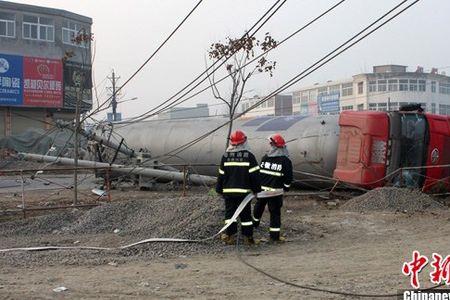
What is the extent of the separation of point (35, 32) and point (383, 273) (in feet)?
142

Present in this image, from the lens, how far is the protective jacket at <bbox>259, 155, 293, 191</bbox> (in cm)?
915

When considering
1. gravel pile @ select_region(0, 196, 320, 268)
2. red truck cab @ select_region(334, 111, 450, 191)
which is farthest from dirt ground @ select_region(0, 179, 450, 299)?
red truck cab @ select_region(334, 111, 450, 191)

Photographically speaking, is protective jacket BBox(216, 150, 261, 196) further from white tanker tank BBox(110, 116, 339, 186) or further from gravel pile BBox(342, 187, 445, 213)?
white tanker tank BBox(110, 116, 339, 186)

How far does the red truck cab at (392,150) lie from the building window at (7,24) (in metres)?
35.7

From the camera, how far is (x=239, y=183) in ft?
28.7

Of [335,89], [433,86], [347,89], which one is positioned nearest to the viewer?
[433,86]

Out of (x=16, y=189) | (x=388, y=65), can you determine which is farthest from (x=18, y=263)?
(x=388, y=65)

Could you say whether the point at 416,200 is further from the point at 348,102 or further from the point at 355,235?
the point at 348,102

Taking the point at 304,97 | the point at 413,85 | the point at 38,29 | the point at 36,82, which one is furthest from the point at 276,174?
the point at 304,97

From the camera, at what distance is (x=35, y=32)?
44.6 metres

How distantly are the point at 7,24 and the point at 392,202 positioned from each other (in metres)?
38.9

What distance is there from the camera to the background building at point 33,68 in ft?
140

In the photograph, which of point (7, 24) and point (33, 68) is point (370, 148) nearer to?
point (33, 68)

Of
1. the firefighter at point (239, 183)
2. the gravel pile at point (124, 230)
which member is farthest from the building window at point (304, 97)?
the firefighter at point (239, 183)
